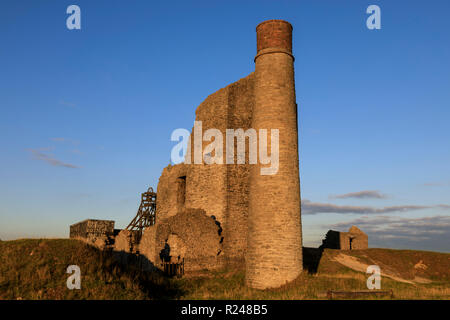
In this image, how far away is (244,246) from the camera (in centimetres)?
2041

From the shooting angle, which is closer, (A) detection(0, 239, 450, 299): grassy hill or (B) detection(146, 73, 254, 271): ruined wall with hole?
(A) detection(0, 239, 450, 299): grassy hill

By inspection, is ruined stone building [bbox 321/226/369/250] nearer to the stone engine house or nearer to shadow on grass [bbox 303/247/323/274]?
shadow on grass [bbox 303/247/323/274]

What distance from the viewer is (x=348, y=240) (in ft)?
93.7

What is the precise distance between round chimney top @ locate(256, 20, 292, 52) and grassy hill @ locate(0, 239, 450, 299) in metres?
10.6

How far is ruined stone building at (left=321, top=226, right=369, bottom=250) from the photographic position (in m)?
28.3

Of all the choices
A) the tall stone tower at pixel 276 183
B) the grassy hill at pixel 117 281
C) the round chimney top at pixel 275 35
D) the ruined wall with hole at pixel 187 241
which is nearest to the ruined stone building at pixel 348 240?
the grassy hill at pixel 117 281

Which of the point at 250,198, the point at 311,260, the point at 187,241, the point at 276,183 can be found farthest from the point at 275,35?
the point at 311,260

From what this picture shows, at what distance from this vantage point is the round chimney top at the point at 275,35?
17516 mm

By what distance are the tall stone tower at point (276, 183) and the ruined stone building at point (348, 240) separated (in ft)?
44.5

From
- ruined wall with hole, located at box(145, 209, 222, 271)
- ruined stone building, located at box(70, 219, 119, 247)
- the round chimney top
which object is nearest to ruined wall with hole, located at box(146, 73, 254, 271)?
ruined wall with hole, located at box(145, 209, 222, 271)
